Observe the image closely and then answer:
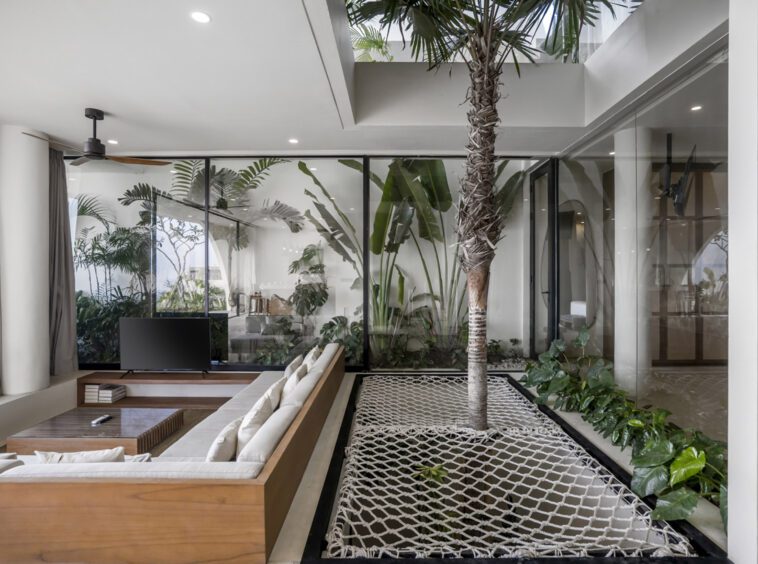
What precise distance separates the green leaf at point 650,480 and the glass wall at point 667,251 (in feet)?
2.03

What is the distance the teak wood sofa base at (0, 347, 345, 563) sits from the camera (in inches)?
53.8

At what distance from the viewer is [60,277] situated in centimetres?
408

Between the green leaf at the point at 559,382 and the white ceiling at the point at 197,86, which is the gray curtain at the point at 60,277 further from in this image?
the green leaf at the point at 559,382

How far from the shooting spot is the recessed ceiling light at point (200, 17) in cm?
198

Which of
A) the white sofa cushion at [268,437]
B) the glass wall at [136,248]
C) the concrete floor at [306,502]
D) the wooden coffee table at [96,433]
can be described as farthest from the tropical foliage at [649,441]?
the glass wall at [136,248]

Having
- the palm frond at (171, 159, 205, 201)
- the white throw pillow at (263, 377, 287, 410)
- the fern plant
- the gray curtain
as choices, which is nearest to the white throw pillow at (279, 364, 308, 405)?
the white throw pillow at (263, 377, 287, 410)

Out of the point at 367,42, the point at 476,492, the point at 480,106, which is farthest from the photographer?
the point at 367,42

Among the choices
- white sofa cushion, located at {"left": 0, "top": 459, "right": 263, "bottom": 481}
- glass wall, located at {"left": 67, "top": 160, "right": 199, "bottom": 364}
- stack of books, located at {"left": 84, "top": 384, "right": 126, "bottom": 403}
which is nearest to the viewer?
white sofa cushion, located at {"left": 0, "top": 459, "right": 263, "bottom": 481}

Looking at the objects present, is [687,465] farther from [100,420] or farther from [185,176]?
[185,176]

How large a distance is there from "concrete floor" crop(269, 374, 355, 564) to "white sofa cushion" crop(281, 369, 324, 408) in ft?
0.94

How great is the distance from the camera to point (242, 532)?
137 cm

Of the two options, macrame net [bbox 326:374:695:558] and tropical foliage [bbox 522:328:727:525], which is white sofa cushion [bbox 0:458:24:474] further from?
tropical foliage [bbox 522:328:727:525]

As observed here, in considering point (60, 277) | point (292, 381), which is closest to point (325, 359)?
point (292, 381)

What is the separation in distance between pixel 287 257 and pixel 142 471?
2.98 m
